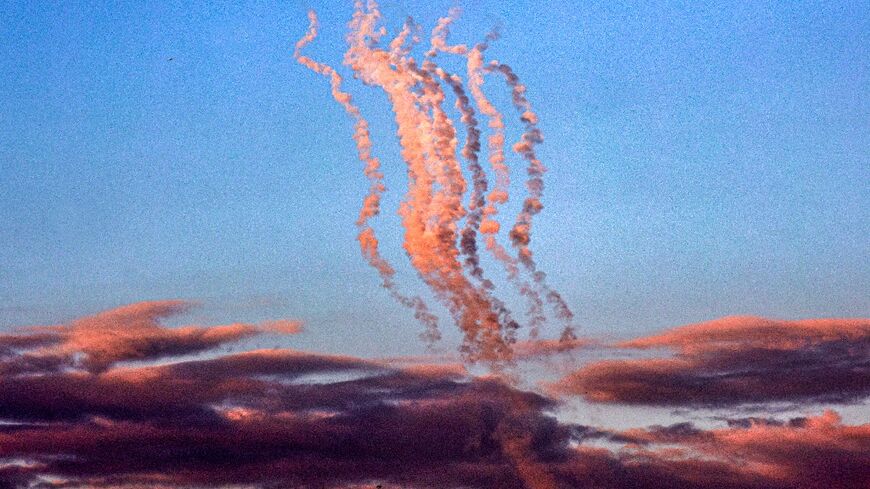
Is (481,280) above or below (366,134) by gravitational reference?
below

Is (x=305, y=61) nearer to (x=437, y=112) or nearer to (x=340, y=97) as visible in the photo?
(x=340, y=97)

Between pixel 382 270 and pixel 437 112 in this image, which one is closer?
pixel 437 112

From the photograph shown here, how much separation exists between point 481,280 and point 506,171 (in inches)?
248

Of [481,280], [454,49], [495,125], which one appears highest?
[454,49]

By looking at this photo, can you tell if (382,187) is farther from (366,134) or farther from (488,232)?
(488,232)

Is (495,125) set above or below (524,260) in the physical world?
above

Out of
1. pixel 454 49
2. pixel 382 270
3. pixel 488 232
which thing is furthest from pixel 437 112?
pixel 382 270

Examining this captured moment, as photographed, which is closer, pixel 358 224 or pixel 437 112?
pixel 437 112

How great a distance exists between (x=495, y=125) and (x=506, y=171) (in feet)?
8.66

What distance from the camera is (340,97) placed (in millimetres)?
54688

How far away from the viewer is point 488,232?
54000 mm

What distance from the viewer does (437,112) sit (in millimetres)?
51562

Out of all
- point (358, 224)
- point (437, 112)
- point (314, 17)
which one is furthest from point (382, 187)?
point (314, 17)

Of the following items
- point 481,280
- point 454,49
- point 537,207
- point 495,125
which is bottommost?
point 481,280
